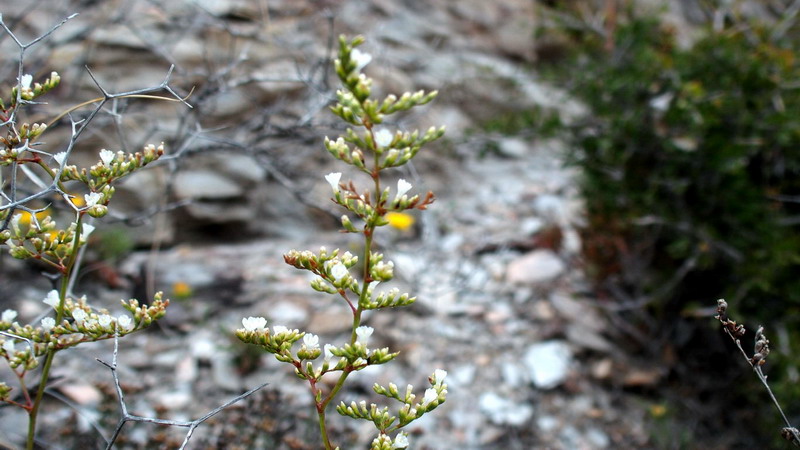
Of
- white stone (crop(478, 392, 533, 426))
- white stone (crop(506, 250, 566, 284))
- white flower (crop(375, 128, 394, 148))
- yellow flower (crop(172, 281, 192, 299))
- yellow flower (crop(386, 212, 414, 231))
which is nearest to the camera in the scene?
white flower (crop(375, 128, 394, 148))

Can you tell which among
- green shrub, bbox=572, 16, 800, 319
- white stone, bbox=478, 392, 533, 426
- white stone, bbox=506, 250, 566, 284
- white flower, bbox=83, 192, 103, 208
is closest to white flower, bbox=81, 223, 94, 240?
white flower, bbox=83, 192, 103, 208

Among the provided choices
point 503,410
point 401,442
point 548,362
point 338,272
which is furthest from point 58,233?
point 548,362

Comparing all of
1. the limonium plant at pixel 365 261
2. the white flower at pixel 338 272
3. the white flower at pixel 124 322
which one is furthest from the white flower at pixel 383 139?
the white flower at pixel 124 322

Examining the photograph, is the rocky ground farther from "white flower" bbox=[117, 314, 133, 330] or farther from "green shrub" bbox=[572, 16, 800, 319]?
"white flower" bbox=[117, 314, 133, 330]

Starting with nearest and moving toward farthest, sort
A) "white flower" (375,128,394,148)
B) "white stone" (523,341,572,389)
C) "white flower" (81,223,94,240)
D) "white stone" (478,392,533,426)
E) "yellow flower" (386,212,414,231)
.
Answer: "white flower" (375,128,394,148) → "white flower" (81,223,94,240) → "white stone" (478,392,533,426) → "white stone" (523,341,572,389) → "yellow flower" (386,212,414,231)

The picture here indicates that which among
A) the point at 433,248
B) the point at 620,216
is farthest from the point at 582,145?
the point at 433,248

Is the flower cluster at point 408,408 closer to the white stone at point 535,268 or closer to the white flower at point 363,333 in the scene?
the white flower at point 363,333
